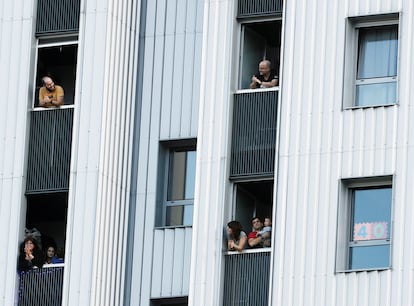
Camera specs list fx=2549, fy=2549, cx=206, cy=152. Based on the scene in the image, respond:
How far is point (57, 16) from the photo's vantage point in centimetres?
5997

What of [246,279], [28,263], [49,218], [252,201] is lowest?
[246,279]

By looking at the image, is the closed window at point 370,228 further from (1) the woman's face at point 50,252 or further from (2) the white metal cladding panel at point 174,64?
(1) the woman's face at point 50,252

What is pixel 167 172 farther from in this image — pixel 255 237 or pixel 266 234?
pixel 266 234

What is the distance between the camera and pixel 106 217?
57.8m

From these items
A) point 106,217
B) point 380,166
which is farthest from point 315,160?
point 106,217

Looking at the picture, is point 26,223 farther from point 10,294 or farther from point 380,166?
point 380,166

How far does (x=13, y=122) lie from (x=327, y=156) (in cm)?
799

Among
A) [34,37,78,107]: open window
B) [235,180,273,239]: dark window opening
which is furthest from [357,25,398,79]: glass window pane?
[34,37,78,107]: open window

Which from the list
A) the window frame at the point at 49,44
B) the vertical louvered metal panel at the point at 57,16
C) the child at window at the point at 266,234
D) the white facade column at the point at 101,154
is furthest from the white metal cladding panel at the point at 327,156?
the window frame at the point at 49,44

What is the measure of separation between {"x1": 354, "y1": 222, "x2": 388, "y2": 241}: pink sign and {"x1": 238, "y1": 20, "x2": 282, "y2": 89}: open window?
4.50 metres

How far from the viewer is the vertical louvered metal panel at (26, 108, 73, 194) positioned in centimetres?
5866

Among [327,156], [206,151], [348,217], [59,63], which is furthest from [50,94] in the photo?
[348,217]

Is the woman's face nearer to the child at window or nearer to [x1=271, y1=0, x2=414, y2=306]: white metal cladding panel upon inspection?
the child at window

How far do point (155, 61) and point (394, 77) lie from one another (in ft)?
20.7
